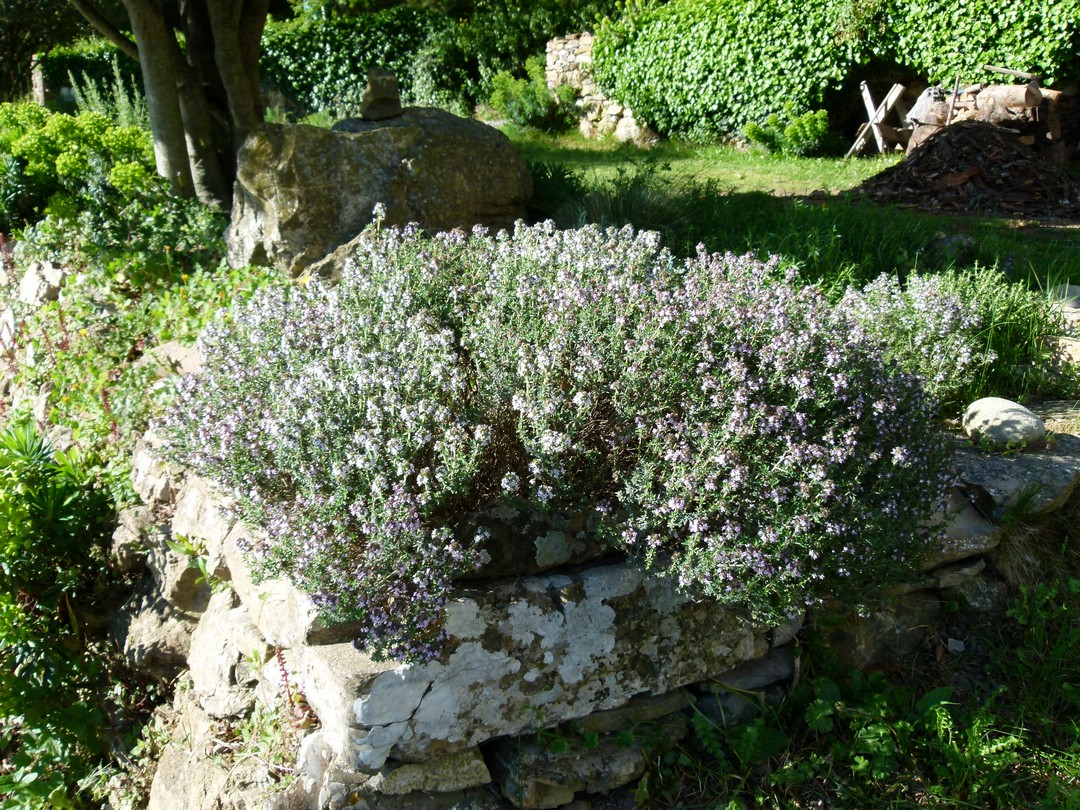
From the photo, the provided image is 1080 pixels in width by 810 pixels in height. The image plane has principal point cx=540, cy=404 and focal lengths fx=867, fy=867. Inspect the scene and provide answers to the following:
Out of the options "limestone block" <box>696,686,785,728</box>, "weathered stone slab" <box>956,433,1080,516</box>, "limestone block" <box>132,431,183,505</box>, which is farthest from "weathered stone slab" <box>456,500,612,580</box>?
"limestone block" <box>132,431,183,505</box>

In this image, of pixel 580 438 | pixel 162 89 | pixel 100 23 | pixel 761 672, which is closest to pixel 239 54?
pixel 162 89

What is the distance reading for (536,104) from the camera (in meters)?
14.9

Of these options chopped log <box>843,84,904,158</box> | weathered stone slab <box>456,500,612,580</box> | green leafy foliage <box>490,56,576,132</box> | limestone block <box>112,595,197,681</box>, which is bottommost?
limestone block <box>112,595,197,681</box>

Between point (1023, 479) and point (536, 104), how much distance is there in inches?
499

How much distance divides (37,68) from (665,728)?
23.8 m

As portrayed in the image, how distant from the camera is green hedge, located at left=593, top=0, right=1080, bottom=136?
1015 cm

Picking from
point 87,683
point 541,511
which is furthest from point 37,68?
point 541,511

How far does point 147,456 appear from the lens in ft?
14.4

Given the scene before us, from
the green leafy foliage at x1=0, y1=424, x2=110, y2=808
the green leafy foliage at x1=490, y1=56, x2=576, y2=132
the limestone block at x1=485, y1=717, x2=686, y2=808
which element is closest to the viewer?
the limestone block at x1=485, y1=717, x2=686, y2=808

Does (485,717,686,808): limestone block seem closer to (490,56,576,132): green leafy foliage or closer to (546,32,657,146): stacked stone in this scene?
(546,32,657,146): stacked stone

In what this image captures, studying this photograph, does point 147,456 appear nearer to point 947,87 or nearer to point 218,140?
point 218,140

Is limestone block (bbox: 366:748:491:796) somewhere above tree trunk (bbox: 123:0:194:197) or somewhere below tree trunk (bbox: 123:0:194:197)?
below

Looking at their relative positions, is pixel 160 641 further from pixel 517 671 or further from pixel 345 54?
pixel 345 54

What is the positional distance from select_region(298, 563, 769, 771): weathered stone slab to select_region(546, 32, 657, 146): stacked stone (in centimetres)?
1150
